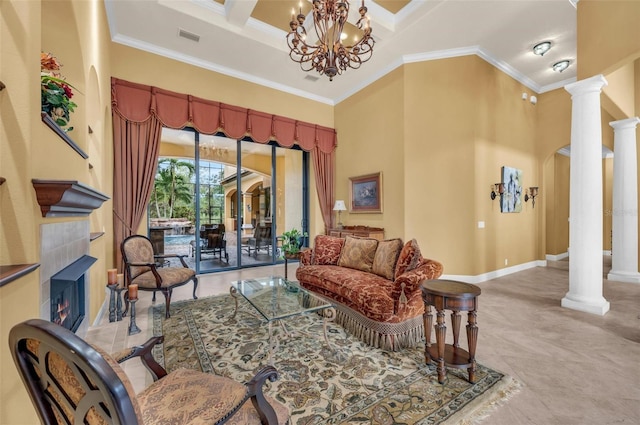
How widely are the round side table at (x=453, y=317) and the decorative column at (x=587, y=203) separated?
264 cm

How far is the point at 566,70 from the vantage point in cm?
553

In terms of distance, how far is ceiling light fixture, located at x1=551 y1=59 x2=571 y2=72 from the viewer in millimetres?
5211

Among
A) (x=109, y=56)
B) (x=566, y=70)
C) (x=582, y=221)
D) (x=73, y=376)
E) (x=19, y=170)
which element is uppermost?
(x=566, y=70)

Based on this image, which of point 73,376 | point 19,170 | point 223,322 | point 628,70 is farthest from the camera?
point 628,70

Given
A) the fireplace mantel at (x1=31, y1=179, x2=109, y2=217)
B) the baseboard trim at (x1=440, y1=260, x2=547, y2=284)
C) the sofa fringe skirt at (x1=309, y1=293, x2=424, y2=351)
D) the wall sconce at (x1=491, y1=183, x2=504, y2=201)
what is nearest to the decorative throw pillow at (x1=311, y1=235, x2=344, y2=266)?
the sofa fringe skirt at (x1=309, y1=293, x2=424, y2=351)

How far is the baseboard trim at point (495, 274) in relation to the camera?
4.87 m

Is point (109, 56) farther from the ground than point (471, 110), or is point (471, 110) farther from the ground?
point (109, 56)

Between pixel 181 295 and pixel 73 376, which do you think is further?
pixel 181 295

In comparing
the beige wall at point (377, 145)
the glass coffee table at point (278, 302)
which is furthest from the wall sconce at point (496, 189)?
the glass coffee table at point (278, 302)

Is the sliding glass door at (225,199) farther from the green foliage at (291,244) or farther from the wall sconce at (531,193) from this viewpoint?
the wall sconce at (531,193)

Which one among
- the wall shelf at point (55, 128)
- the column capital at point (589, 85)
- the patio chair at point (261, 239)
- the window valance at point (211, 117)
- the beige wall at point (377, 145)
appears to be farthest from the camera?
the patio chair at point (261, 239)

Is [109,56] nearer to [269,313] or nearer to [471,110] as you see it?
[269,313]

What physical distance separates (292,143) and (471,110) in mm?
3657

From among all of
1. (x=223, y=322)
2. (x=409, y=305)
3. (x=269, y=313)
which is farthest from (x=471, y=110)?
(x=223, y=322)
